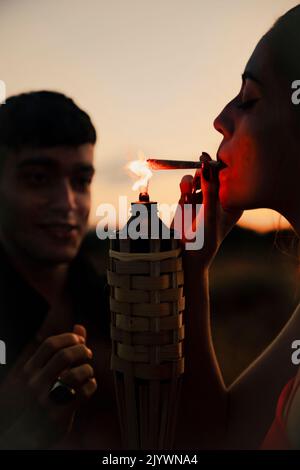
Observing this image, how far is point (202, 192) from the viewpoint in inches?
53.2

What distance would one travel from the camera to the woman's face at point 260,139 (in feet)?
4.27

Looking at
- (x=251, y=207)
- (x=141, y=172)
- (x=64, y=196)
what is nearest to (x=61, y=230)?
(x=64, y=196)

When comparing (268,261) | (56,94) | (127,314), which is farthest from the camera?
(268,261)

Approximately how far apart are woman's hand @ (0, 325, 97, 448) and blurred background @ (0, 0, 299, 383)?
220 mm

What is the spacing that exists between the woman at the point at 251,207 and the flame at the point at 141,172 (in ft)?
0.43

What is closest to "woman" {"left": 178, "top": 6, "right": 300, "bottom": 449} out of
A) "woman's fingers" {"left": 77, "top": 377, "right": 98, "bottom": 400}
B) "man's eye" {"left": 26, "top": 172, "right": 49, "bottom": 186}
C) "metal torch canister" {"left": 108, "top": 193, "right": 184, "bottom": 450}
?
"metal torch canister" {"left": 108, "top": 193, "right": 184, "bottom": 450}

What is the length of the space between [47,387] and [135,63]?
30.6 inches

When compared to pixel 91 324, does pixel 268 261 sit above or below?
above

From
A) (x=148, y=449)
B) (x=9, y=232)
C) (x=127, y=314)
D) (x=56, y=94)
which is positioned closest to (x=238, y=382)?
(x=148, y=449)

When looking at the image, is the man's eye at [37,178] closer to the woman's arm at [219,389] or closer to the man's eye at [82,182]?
the man's eye at [82,182]

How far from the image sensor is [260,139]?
1.30m

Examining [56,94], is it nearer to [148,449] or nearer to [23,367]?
[23,367]

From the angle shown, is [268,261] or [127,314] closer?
[127,314]

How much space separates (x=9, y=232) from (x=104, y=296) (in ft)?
0.90
